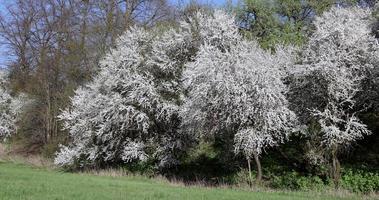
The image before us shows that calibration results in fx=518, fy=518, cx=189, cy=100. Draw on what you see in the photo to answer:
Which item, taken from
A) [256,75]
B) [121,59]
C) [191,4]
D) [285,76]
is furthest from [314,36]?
[191,4]

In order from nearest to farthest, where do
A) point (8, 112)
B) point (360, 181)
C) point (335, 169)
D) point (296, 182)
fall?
point (360, 181) → point (335, 169) → point (296, 182) → point (8, 112)

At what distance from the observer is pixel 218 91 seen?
864 inches

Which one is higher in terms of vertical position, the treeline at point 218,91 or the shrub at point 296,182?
the treeline at point 218,91

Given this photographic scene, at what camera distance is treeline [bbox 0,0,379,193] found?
22.0m

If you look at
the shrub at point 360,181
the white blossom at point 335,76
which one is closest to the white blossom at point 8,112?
the white blossom at point 335,76

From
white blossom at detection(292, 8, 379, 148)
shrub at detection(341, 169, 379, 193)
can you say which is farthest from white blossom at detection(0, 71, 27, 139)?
shrub at detection(341, 169, 379, 193)

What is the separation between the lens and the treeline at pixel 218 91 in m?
22.0

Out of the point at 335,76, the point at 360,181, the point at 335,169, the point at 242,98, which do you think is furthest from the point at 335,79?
the point at 360,181

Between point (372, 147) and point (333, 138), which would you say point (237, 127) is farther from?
point (372, 147)

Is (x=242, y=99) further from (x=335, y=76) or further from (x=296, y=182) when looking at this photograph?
(x=296, y=182)

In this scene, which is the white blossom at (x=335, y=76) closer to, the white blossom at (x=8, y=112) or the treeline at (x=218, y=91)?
the treeline at (x=218, y=91)

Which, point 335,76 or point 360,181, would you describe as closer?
point 360,181

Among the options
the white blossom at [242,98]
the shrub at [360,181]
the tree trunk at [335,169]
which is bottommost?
the shrub at [360,181]

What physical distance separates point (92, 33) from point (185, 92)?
15584 millimetres
